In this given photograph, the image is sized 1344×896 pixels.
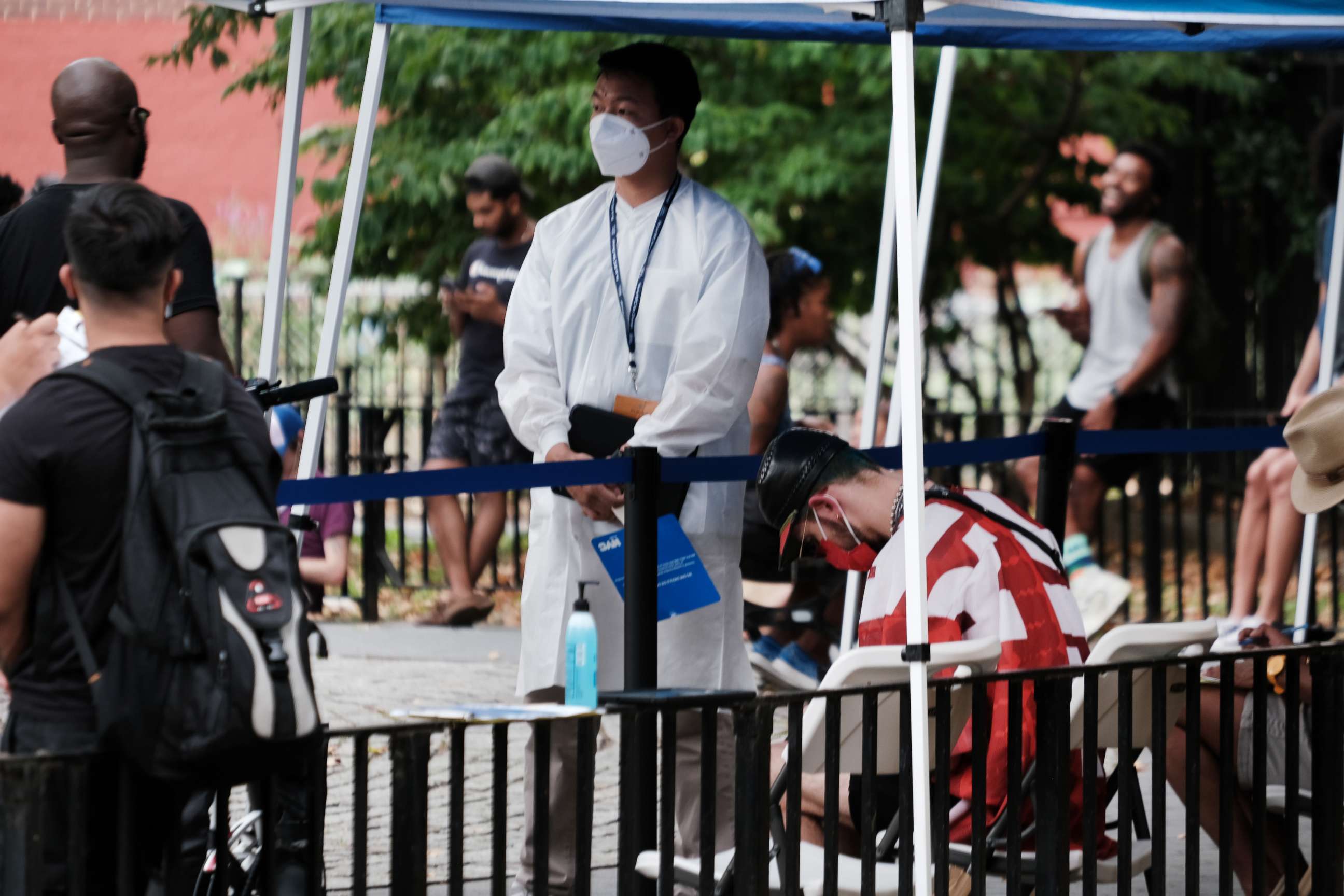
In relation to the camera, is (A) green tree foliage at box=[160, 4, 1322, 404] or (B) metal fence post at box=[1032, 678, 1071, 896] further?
(A) green tree foliage at box=[160, 4, 1322, 404]

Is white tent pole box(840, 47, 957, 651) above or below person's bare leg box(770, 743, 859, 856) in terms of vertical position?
above

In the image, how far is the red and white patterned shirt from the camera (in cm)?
422

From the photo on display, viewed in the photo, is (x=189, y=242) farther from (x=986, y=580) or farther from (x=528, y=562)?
(x=986, y=580)

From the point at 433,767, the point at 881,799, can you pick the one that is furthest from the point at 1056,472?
the point at 433,767

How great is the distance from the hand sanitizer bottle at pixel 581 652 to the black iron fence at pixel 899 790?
26 centimetres

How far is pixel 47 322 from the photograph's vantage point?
374cm

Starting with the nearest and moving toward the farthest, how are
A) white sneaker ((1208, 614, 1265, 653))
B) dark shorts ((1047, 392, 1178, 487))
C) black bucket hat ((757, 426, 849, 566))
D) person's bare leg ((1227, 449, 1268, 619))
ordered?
1. black bucket hat ((757, 426, 849, 566))
2. white sneaker ((1208, 614, 1265, 653))
3. person's bare leg ((1227, 449, 1268, 619))
4. dark shorts ((1047, 392, 1178, 487))

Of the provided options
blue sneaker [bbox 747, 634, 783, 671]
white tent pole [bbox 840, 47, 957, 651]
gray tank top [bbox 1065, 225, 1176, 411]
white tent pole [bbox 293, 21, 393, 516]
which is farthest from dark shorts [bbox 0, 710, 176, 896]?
gray tank top [bbox 1065, 225, 1176, 411]

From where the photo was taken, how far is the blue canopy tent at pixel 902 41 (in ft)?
13.2

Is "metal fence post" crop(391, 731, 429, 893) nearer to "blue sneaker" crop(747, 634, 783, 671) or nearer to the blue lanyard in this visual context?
the blue lanyard

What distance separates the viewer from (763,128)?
37.1ft

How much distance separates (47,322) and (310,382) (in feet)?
2.07

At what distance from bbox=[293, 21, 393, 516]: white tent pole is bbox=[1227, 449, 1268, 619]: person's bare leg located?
14.0ft

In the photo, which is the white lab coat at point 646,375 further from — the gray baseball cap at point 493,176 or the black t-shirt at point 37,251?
the gray baseball cap at point 493,176
